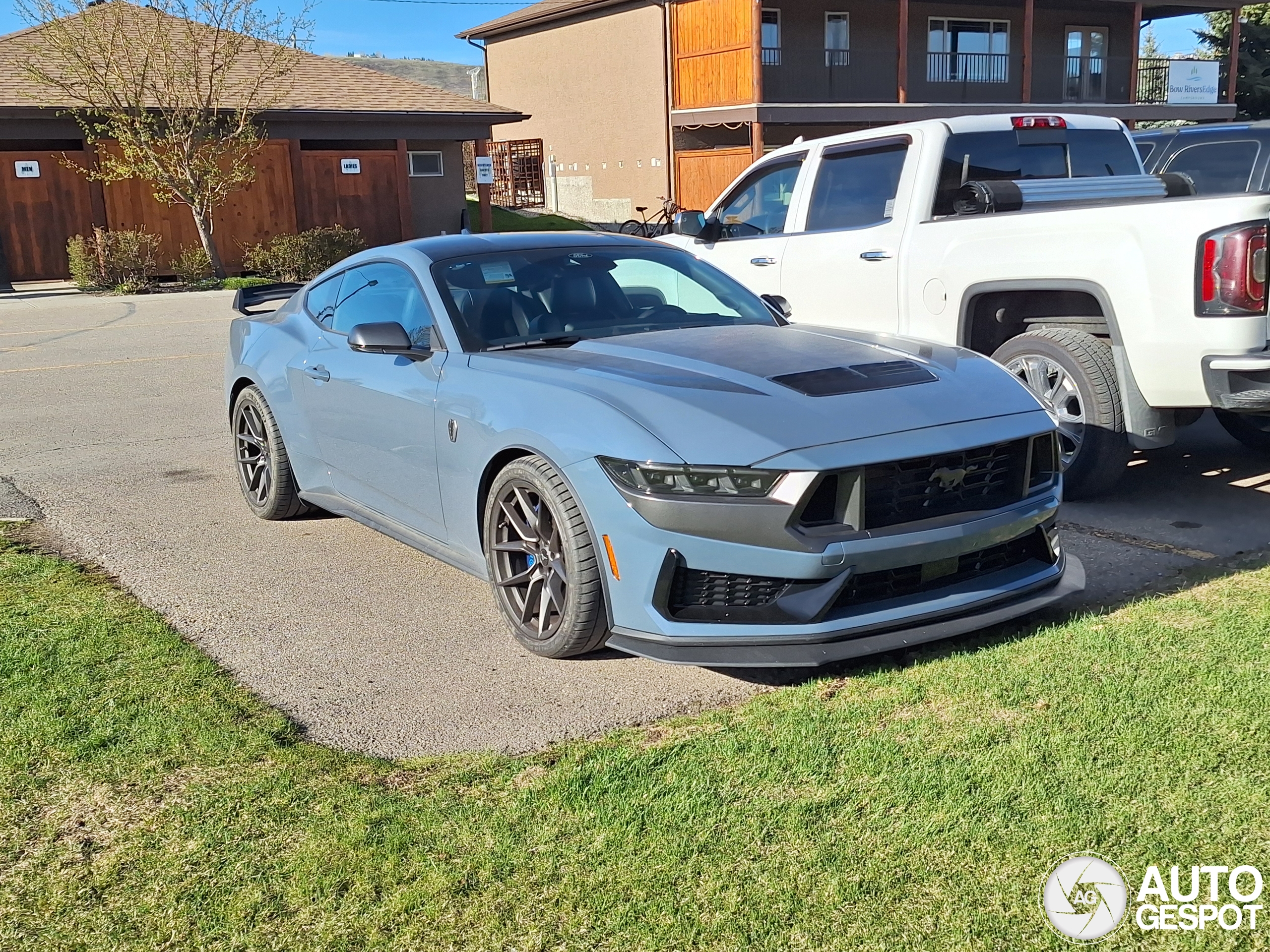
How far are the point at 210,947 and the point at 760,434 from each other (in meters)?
2.20

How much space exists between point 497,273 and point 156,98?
66.8 ft

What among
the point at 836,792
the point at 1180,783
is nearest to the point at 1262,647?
the point at 1180,783

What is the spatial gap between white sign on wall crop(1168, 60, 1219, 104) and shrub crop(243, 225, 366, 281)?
997 inches

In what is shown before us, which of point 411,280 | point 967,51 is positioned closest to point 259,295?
point 411,280

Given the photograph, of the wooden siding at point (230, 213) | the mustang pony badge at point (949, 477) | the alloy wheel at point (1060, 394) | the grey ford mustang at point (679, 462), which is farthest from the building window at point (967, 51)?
the mustang pony badge at point (949, 477)

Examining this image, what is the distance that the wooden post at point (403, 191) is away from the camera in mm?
27734

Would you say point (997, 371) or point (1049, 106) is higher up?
point (1049, 106)

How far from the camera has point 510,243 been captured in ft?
18.8

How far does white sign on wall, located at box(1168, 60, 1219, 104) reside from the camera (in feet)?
120

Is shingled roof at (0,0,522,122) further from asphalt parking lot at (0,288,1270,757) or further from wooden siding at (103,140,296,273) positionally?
asphalt parking lot at (0,288,1270,757)

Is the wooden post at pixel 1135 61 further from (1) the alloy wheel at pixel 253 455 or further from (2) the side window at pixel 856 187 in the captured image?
(1) the alloy wheel at pixel 253 455

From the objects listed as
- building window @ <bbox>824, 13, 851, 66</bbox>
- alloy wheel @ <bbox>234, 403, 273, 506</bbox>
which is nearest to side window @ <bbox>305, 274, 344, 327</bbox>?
alloy wheel @ <bbox>234, 403, 273, 506</bbox>

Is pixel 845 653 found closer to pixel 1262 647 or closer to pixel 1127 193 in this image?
pixel 1262 647

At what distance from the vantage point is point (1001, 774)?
3439 millimetres
